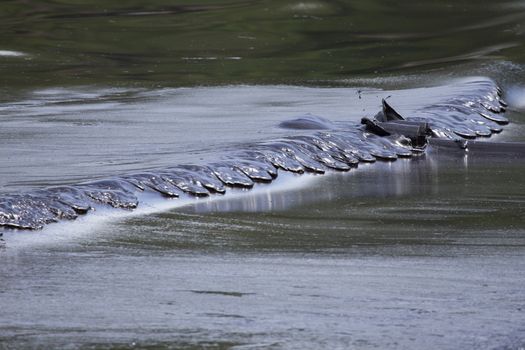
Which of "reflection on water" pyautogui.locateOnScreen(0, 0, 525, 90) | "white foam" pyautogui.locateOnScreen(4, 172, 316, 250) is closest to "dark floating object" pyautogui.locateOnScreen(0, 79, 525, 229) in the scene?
"white foam" pyautogui.locateOnScreen(4, 172, 316, 250)

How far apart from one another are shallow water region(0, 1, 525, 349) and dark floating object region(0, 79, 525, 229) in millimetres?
138

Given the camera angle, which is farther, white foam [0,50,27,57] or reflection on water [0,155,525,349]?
white foam [0,50,27,57]

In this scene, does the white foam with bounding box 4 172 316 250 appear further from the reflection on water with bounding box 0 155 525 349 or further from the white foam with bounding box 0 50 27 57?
the white foam with bounding box 0 50 27 57

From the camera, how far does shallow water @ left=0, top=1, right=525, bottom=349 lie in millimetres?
4219

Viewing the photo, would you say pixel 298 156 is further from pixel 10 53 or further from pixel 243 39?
pixel 243 39

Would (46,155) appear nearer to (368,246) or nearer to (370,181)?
(370,181)

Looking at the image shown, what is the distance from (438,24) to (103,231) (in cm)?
1194

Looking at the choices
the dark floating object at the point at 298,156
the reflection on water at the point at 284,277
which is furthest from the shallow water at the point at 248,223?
the dark floating object at the point at 298,156

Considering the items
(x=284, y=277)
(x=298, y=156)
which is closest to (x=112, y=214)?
(x=284, y=277)

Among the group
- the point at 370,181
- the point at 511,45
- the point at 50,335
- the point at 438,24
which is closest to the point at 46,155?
the point at 370,181

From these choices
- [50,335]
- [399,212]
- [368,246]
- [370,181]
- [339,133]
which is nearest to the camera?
[50,335]

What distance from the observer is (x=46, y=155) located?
Result: 740 cm

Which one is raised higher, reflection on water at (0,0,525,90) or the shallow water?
reflection on water at (0,0,525,90)

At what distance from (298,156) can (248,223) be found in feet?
6.17
